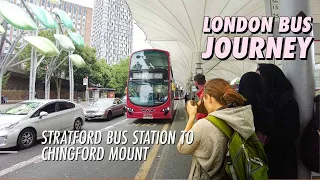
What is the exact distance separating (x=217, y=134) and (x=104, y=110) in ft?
39.0

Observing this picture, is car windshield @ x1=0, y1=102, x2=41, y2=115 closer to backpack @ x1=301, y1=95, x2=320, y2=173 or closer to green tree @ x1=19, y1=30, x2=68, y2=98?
backpack @ x1=301, y1=95, x2=320, y2=173

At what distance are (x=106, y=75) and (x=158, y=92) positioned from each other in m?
35.7

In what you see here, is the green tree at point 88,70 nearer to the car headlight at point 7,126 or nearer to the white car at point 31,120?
the white car at point 31,120

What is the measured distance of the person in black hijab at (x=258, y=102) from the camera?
2.06 meters

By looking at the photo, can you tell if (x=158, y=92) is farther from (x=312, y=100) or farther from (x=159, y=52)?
(x=312, y=100)

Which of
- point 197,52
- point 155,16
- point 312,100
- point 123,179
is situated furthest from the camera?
point 197,52

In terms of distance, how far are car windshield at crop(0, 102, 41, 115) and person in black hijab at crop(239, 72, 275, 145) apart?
657cm

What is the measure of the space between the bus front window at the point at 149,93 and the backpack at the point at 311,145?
29.2ft

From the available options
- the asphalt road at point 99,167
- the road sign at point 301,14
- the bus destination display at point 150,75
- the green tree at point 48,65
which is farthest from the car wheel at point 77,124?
the green tree at point 48,65

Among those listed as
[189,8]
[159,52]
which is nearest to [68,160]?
[159,52]

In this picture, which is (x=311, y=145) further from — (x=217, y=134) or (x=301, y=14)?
(x=301, y=14)

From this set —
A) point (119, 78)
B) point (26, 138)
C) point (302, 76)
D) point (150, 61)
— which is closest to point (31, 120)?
point (26, 138)

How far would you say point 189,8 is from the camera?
18.4 meters

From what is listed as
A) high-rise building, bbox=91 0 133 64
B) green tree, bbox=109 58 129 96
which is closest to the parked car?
green tree, bbox=109 58 129 96
